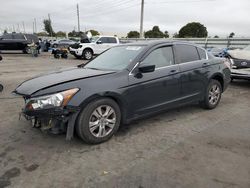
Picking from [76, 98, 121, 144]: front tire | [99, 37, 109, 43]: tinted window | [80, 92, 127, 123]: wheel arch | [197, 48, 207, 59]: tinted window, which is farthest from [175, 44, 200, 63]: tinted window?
[99, 37, 109, 43]: tinted window

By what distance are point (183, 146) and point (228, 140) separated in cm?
81

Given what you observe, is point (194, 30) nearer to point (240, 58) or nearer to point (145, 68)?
point (240, 58)

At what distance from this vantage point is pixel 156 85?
4020mm

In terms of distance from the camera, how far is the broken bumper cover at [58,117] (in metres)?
3.10

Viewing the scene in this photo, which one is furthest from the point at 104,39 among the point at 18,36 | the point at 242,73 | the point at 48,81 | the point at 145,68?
the point at 48,81

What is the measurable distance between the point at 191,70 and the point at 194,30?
55616mm

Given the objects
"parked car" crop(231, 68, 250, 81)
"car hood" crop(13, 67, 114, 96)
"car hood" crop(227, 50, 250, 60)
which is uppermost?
"car hood" crop(227, 50, 250, 60)

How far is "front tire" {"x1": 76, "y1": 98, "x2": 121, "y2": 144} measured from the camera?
3.28m

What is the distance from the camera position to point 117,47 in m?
4.83

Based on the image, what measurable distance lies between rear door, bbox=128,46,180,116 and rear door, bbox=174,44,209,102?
0.19 meters

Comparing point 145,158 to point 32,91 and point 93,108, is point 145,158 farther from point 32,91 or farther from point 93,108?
point 32,91

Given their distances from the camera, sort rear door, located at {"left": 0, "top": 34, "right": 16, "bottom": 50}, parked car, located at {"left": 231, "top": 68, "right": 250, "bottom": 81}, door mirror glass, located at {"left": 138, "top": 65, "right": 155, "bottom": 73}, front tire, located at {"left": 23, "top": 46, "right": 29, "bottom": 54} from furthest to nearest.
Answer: front tire, located at {"left": 23, "top": 46, "right": 29, "bottom": 54} → rear door, located at {"left": 0, "top": 34, "right": 16, "bottom": 50} → parked car, located at {"left": 231, "top": 68, "right": 250, "bottom": 81} → door mirror glass, located at {"left": 138, "top": 65, "right": 155, "bottom": 73}

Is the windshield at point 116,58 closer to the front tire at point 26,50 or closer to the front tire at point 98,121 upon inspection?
the front tire at point 98,121

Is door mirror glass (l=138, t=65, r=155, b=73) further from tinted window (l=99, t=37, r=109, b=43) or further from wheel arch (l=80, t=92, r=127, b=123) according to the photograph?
tinted window (l=99, t=37, r=109, b=43)
